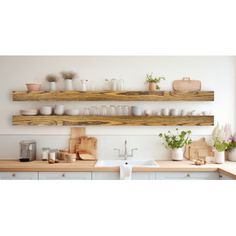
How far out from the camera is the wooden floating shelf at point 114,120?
377 centimetres

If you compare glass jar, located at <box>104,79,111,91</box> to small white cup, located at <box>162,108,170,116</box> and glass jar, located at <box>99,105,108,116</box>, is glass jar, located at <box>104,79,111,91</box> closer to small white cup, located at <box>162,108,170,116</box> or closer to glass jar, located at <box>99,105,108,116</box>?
glass jar, located at <box>99,105,108,116</box>

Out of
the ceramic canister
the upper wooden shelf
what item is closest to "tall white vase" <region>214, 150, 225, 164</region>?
the upper wooden shelf

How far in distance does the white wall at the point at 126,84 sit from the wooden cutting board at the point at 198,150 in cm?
12

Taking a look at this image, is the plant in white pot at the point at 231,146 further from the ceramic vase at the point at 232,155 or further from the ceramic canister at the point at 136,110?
the ceramic canister at the point at 136,110

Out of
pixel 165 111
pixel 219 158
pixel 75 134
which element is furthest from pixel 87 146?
pixel 219 158

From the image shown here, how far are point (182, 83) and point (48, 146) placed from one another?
5.66 ft

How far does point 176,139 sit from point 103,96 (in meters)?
0.99

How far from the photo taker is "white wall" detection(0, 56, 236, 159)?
3.89 meters

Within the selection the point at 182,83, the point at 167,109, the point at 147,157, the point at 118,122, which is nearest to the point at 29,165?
the point at 118,122

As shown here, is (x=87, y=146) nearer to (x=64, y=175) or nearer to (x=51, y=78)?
(x=64, y=175)

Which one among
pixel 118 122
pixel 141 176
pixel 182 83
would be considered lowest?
pixel 141 176

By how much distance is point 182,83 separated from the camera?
152 inches
